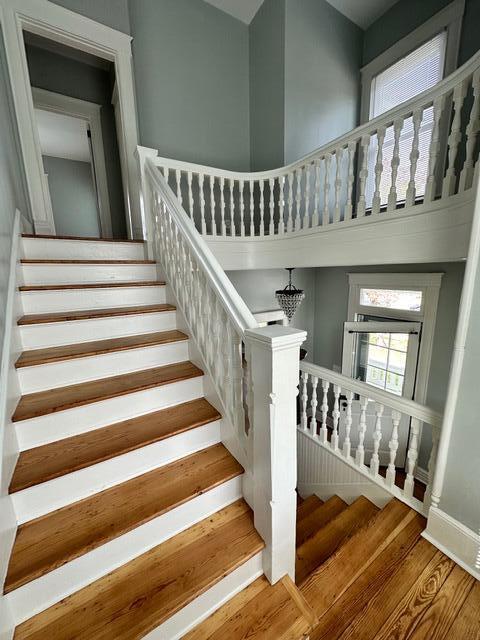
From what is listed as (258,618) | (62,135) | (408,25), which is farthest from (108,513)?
(62,135)

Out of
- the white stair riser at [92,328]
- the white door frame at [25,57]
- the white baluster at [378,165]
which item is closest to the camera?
the white stair riser at [92,328]

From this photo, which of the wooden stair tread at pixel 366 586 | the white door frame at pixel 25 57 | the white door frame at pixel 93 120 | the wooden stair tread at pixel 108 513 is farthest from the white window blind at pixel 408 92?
the white door frame at pixel 93 120

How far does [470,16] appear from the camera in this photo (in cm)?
265

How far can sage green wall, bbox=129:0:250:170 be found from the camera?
2947mm

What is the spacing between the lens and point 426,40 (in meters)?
2.96

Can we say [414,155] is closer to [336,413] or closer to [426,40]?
[336,413]

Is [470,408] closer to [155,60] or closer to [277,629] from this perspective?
[277,629]

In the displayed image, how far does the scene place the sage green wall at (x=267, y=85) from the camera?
10.2 feet

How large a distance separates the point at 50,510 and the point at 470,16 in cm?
506

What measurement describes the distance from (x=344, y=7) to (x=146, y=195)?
3665 millimetres

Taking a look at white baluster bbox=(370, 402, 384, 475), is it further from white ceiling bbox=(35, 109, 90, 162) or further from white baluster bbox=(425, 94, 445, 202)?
white ceiling bbox=(35, 109, 90, 162)

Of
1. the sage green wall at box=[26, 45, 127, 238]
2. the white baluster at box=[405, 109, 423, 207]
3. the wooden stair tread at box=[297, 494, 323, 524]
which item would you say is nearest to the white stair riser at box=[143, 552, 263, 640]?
the wooden stair tread at box=[297, 494, 323, 524]

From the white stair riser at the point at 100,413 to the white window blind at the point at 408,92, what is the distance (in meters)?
3.30

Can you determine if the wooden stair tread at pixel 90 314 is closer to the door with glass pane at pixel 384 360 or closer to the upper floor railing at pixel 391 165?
the upper floor railing at pixel 391 165
